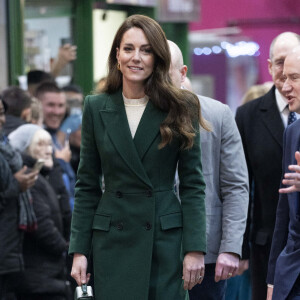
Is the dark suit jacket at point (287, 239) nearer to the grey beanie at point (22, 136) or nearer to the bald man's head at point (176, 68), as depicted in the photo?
the bald man's head at point (176, 68)

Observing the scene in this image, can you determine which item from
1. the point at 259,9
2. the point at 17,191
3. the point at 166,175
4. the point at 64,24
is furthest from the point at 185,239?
the point at 259,9

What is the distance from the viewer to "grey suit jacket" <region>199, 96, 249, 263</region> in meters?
5.90

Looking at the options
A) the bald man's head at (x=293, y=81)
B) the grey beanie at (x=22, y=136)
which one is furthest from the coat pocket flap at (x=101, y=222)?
the grey beanie at (x=22, y=136)

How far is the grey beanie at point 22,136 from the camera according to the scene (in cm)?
877

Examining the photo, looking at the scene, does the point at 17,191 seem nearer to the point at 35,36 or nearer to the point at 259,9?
the point at 35,36

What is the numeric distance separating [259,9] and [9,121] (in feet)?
45.0

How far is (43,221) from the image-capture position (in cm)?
835

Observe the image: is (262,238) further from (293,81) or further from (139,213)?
(139,213)

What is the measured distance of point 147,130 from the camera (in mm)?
4918

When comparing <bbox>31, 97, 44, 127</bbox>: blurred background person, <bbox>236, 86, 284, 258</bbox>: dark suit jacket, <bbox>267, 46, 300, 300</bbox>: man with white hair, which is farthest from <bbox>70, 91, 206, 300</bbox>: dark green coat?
<bbox>31, 97, 44, 127</bbox>: blurred background person

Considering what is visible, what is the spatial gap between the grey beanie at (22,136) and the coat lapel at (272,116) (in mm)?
2403

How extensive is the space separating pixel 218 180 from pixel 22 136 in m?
3.19

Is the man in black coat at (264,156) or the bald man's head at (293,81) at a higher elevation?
the bald man's head at (293,81)

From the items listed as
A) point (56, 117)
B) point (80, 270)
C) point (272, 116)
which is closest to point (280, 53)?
point (272, 116)
